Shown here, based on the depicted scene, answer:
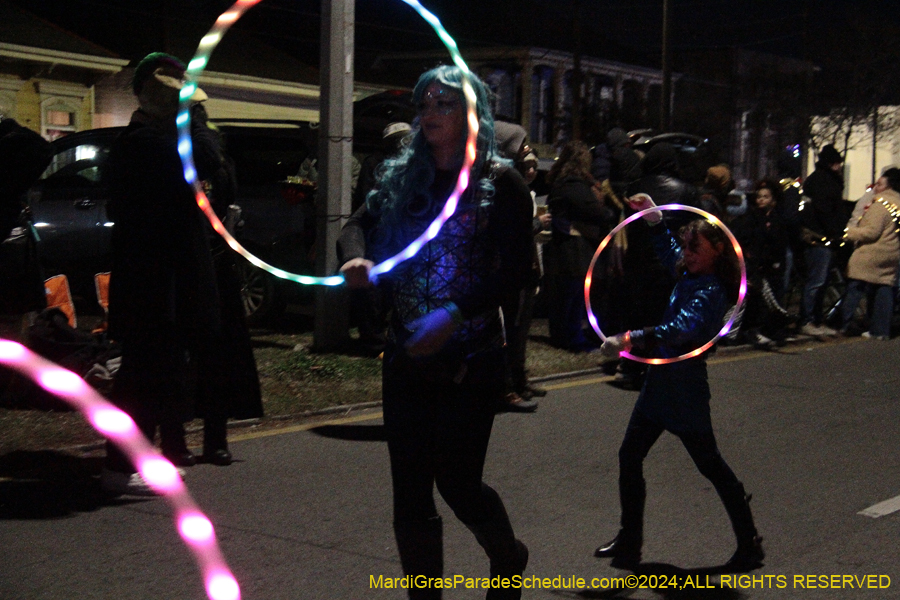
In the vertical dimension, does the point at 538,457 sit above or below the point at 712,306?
below

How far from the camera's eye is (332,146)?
9.67 meters

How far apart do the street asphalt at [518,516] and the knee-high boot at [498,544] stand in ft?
2.71

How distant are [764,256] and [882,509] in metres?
6.46

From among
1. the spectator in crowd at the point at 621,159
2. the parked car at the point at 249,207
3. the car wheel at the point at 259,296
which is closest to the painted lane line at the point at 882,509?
the spectator in crowd at the point at 621,159

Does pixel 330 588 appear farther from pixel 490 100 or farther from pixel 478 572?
pixel 490 100

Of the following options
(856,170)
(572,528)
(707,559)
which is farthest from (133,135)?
(856,170)

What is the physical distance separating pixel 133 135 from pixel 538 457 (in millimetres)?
3027

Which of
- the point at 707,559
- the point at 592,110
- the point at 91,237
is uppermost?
the point at 592,110

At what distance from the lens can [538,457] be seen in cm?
683

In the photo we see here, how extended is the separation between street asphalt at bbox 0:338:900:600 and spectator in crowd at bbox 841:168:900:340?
5.23 meters

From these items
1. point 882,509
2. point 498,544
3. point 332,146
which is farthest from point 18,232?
point 882,509

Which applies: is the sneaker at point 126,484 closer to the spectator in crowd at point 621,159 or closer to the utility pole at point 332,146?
the utility pole at point 332,146

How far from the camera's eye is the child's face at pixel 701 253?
4652 mm

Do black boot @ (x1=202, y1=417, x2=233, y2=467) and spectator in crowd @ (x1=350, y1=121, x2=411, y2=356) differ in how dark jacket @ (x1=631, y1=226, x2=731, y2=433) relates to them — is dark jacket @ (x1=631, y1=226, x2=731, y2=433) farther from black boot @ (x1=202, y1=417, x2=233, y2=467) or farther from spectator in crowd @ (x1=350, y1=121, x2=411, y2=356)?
black boot @ (x1=202, y1=417, x2=233, y2=467)
